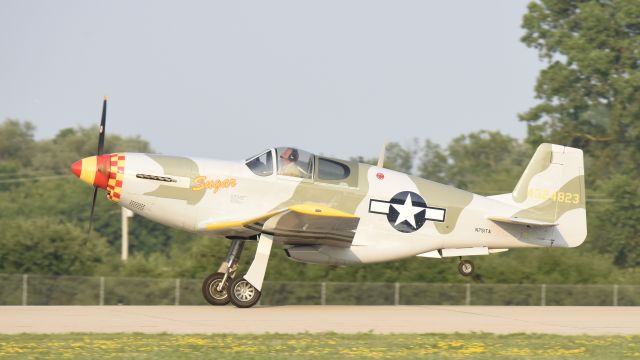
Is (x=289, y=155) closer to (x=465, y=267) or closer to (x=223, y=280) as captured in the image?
(x=223, y=280)

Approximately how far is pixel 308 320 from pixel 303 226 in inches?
66.3

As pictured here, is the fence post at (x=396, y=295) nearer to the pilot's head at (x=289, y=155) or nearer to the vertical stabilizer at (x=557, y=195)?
the vertical stabilizer at (x=557, y=195)

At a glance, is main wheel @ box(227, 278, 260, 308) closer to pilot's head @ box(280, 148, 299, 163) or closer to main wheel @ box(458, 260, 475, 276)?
pilot's head @ box(280, 148, 299, 163)

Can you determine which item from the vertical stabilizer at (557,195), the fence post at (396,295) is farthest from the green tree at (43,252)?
A: the vertical stabilizer at (557,195)

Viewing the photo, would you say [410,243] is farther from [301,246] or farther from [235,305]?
[235,305]

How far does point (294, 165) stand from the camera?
16766 mm

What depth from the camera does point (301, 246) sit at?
56.0 feet

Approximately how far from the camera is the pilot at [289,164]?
16734 mm

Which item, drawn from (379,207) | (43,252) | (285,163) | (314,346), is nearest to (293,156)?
(285,163)

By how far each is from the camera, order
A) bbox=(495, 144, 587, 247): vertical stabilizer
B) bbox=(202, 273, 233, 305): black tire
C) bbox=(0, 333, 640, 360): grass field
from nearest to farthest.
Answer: bbox=(0, 333, 640, 360): grass field < bbox=(202, 273, 233, 305): black tire < bbox=(495, 144, 587, 247): vertical stabilizer

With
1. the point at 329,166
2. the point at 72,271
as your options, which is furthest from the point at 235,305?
the point at 72,271

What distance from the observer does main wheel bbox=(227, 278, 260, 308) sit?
1647cm

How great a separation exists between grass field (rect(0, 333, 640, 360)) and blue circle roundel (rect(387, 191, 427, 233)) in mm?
3812

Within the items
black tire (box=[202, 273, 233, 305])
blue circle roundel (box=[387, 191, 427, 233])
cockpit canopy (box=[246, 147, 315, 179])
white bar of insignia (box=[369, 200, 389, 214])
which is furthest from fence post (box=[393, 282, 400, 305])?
cockpit canopy (box=[246, 147, 315, 179])
